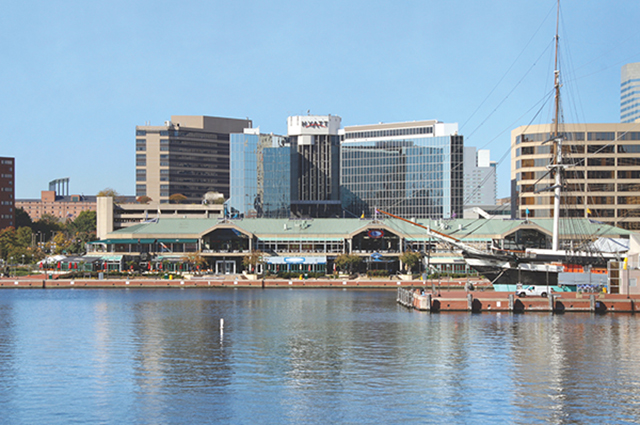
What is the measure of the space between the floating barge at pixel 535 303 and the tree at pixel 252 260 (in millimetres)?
58093

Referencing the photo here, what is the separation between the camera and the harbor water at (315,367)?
39750 millimetres

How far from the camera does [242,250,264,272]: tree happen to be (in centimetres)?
13888

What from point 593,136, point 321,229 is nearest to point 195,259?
point 321,229

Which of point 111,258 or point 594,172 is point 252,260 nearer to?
point 111,258

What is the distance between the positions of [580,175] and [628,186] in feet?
39.0

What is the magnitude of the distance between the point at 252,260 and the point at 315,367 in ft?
290

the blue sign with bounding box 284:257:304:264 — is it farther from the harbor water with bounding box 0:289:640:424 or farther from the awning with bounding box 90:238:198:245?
the harbor water with bounding box 0:289:640:424

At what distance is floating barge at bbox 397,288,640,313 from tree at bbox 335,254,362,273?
54.0 m

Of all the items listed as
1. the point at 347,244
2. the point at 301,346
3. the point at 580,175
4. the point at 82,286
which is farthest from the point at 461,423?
the point at 580,175

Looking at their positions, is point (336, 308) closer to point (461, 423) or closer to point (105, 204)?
point (461, 423)

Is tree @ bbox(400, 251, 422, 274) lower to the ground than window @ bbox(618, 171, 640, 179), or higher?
lower

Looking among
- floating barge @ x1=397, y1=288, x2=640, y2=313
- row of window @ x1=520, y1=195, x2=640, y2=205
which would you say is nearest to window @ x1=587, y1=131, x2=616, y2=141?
row of window @ x1=520, y1=195, x2=640, y2=205

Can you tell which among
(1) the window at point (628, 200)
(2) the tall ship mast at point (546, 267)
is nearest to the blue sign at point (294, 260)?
(2) the tall ship mast at point (546, 267)

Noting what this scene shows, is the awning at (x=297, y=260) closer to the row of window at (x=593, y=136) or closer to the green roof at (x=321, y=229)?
the green roof at (x=321, y=229)
